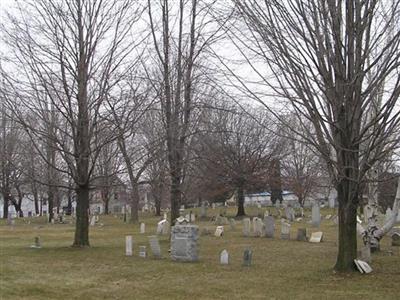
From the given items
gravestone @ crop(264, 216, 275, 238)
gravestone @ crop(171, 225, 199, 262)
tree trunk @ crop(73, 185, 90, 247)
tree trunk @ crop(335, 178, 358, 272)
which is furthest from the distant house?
tree trunk @ crop(335, 178, 358, 272)

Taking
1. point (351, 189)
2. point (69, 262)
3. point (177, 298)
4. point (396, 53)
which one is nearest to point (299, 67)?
point (396, 53)

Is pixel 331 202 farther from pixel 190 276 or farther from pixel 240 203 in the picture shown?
pixel 190 276

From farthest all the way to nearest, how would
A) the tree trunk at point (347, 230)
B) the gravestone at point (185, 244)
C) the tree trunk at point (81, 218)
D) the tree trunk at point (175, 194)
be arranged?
the tree trunk at point (175, 194), the tree trunk at point (81, 218), the gravestone at point (185, 244), the tree trunk at point (347, 230)

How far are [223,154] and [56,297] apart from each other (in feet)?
Answer: 109

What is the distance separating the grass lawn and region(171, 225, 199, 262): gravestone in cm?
29

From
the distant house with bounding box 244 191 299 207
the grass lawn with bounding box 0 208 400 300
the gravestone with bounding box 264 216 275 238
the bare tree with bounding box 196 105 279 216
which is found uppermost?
the bare tree with bounding box 196 105 279 216

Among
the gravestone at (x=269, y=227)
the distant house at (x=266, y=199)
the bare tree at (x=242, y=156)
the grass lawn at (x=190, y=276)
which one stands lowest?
the grass lawn at (x=190, y=276)

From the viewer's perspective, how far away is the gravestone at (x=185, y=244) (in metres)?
13.9

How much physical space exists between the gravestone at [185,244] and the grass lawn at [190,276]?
293mm

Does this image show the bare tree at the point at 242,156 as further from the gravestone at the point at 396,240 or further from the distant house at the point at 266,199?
the gravestone at the point at 396,240

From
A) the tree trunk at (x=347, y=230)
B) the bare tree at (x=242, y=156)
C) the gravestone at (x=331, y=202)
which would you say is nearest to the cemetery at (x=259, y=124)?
the tree trunk at (x=347, y=230)

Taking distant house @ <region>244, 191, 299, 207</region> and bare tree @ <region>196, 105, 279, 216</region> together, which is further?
distant house @ <region>244, 191, 299, 207</region>

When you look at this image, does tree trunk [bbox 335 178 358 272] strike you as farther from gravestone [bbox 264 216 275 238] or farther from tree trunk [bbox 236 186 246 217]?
tree trunk [bbox 236 186 246 217]

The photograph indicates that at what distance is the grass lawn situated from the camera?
31.1 ft
